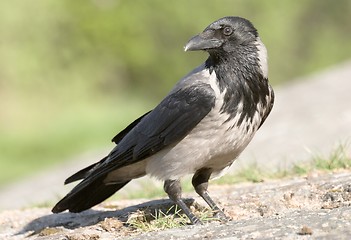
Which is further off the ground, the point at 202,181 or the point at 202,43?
the point at 202,43

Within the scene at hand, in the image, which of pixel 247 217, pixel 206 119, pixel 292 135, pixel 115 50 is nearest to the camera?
pixel 206 119

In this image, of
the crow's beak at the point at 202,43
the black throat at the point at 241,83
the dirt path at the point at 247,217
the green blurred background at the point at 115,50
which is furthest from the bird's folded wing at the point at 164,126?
the green blurred background at the point at 115,50

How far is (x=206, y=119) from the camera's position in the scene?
19.6 feet

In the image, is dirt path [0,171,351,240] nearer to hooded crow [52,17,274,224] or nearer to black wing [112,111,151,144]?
hooded crow [52,17,274,224]

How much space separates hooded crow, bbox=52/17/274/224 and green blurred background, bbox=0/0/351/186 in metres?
14.0

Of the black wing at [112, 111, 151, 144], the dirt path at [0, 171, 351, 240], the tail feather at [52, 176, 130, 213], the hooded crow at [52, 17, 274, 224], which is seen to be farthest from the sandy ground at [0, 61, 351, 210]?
the hooded crow at [52, 17, 274, 224]

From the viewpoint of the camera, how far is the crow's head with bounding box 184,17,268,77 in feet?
20.6

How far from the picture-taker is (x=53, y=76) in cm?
2211

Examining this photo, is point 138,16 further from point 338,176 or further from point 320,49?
point 338,176

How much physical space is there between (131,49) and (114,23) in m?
0.85

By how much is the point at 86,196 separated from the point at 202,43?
1.57 m

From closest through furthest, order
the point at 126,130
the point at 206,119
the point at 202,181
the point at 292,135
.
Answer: the point at 206,119 < the point at 202,181 < the point at 126,130 < the point at 292,135

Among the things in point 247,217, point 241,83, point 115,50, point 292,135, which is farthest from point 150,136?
point 115,50

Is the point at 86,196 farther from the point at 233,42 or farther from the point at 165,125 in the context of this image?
the point at 233,42
